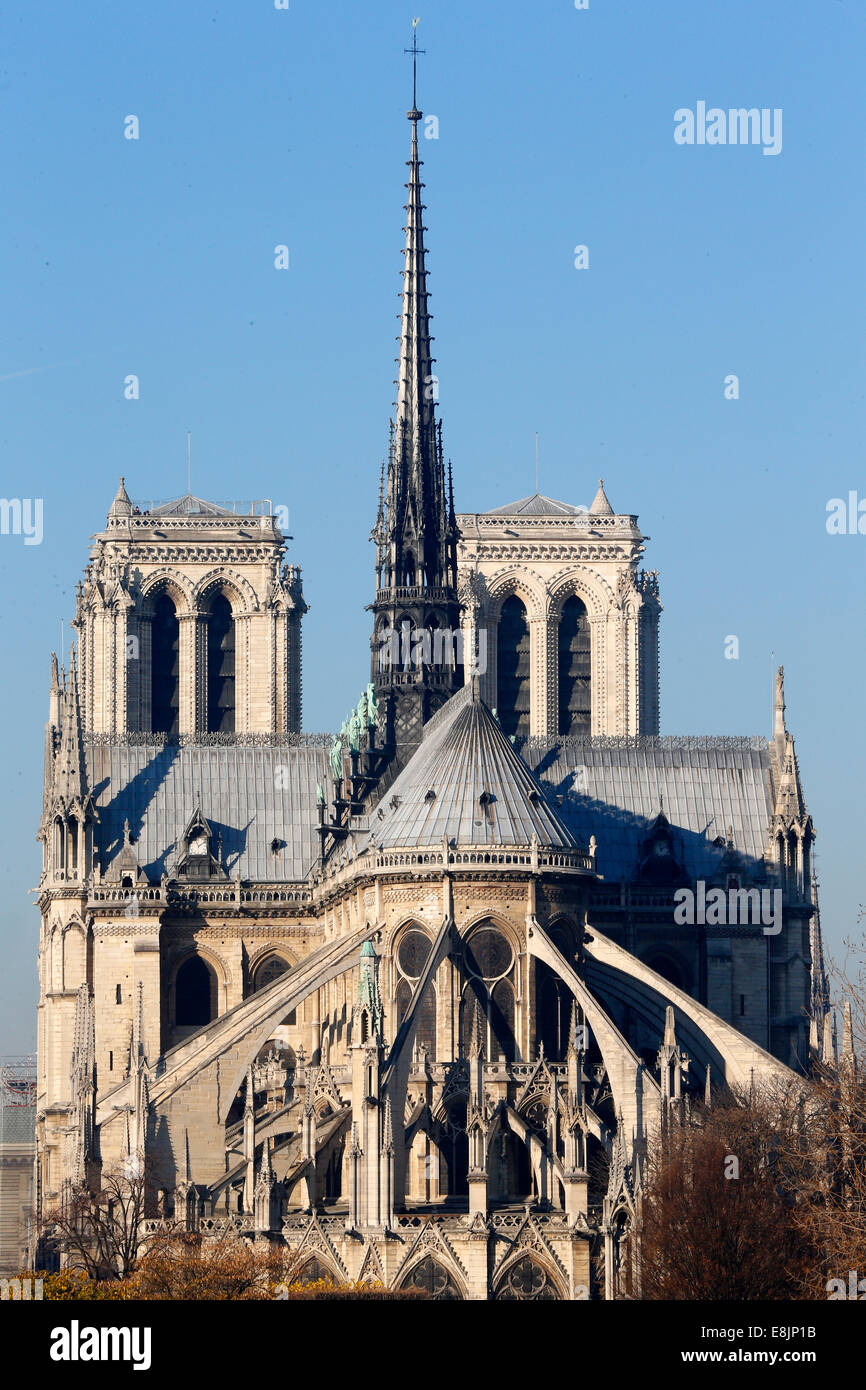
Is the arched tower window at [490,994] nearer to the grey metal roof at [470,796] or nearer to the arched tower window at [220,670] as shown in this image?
the grey metal roof at [470,796]

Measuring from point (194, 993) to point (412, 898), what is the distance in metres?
21.5

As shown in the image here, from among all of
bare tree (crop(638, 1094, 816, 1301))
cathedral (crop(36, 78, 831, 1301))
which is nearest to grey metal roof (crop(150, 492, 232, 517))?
cathedral (crop(36, 78, 831, 1301))

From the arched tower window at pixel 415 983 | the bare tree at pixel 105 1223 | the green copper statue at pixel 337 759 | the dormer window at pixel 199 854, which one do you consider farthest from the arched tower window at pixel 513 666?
the bare tree at pixel 105 1223

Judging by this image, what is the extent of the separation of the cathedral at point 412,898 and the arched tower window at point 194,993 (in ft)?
0.42

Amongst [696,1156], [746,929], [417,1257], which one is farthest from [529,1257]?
[746,929]

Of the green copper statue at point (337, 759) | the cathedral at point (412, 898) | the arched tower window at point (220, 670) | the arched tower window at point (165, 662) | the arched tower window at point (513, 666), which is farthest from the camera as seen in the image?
the arched tower window at point (220, 670)

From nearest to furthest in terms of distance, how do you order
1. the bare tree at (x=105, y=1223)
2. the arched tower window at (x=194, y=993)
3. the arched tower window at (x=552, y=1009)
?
the bare tree at (x=105, y=1223) < the arched tower window at (x=552, y=1009) < the arched tower window at (x=194, y=993)

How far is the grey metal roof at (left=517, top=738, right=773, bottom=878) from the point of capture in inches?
5064

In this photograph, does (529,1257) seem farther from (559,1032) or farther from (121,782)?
(121,782)

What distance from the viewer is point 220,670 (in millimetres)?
141000

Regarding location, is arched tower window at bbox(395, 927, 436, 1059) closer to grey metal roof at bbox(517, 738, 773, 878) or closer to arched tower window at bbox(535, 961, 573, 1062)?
arched tower window at bbox(535, 961, 573, 1062)

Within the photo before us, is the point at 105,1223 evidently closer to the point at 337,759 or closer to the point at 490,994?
the point at 490,994

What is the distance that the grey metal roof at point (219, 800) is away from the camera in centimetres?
12912

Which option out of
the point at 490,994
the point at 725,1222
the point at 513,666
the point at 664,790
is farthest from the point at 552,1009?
the point at 513,666
